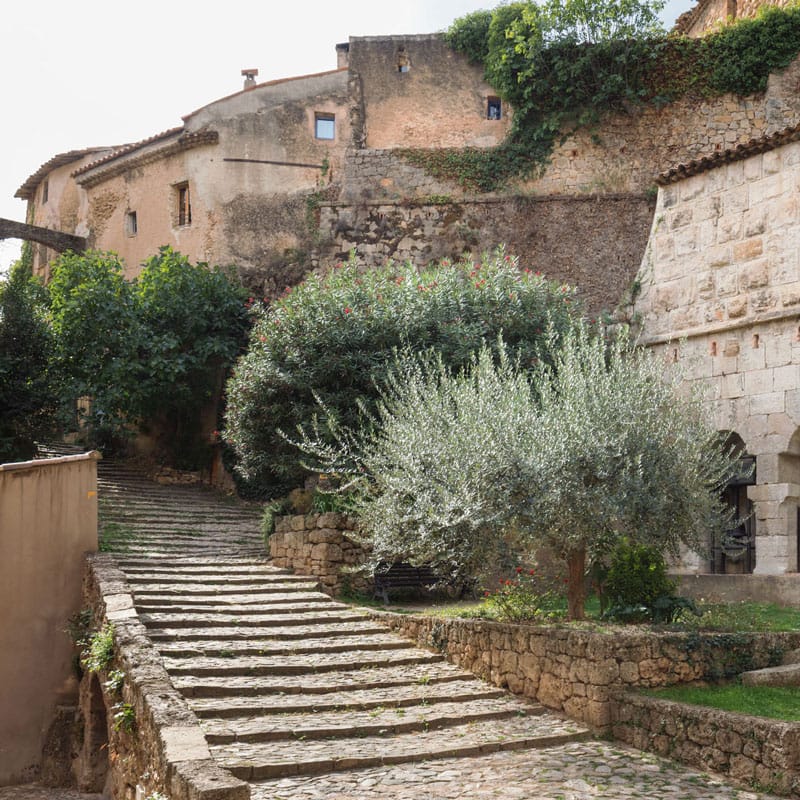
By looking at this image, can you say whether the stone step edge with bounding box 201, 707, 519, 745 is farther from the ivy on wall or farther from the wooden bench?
the ivy on wall

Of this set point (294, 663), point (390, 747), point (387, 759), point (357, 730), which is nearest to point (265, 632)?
point (294, 663)

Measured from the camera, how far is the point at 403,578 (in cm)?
1345

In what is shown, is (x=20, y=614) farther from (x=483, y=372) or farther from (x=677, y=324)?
(x=677, y=324)

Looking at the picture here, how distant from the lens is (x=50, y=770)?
42.0 feet

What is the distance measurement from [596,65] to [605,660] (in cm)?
1675

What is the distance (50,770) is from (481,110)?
1765cm

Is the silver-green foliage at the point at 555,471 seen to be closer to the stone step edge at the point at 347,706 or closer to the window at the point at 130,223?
the stone step edge at the point at 347,706

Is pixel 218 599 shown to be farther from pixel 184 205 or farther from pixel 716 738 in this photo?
pixel 184 205

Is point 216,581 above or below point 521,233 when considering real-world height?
below

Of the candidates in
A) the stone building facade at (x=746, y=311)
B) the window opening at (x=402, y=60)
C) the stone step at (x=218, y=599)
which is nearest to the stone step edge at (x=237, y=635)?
the stone step at (x=218, y=599)

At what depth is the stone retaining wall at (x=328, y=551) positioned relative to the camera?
1314cm

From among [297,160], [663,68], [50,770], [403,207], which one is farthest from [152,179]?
[50,770]

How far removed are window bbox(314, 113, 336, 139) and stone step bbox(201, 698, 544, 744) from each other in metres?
18.7

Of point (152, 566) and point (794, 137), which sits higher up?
point (794, 137)
